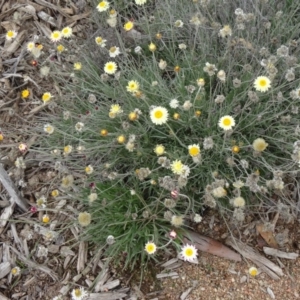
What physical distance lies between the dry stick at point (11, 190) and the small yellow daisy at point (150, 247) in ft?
2.77

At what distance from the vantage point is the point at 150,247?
254 centimetres

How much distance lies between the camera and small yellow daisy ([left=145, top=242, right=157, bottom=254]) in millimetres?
2525

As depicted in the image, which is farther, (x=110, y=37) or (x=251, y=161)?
(x=110, y=37)

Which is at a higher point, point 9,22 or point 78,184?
point 9,22

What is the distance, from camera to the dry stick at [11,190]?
2932 millimetres

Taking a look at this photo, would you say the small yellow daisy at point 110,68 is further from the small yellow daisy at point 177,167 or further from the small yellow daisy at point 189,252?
the small yellow daisy at point 189,252

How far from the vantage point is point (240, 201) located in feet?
7.68

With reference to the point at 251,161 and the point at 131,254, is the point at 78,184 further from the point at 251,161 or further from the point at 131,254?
the point at 251,161

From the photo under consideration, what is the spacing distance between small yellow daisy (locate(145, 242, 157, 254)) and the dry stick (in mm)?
843

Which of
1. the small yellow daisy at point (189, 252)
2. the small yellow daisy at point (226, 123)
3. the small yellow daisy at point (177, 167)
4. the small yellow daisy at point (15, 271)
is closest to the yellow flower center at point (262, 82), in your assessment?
the small yellow daisy at point (226, 123)

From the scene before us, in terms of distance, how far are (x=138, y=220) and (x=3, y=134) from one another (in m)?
1.11

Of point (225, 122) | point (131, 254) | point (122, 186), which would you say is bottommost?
point (131, 254)

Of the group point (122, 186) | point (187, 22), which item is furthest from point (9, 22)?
point (122, 186)

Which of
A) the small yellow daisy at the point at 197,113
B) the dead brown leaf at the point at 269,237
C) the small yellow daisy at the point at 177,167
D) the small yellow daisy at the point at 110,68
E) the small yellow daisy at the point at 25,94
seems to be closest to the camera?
the small yellow daisy at the point at 177,167
